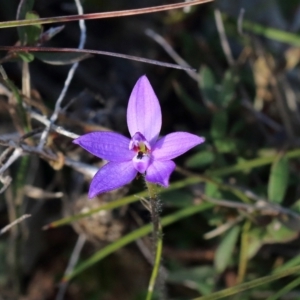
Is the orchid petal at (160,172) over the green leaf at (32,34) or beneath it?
beneath

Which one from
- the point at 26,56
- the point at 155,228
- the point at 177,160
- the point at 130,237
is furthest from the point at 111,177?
the point at 177,160

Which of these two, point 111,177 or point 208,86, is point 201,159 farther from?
point 111,177

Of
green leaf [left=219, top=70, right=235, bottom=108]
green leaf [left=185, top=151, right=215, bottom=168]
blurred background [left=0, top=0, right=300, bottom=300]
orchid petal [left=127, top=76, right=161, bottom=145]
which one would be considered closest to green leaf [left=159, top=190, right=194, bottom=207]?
blurred background [left=0, top=0, right=300, bottom=300]

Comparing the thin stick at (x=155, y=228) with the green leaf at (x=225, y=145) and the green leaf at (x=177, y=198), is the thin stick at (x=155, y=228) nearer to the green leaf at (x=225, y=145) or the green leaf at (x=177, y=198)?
the green leaf at (x=177, y=198)

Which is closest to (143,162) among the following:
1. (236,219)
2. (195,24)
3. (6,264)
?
(236,219)

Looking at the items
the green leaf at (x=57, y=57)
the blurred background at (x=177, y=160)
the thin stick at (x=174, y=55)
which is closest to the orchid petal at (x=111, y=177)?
the blurred background at (x=177, y=160)

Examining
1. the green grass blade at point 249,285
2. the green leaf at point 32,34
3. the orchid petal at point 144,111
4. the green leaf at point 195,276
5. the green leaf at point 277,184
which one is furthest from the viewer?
the green leaf at point 195,276
